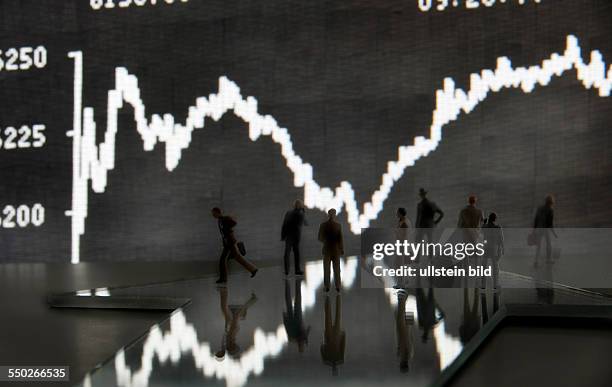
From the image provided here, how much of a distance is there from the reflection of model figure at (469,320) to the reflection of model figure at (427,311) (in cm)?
21

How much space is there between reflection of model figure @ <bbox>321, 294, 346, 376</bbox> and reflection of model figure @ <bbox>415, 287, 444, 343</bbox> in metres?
0.59

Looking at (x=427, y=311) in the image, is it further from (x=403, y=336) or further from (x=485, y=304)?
(x=403, y=336)

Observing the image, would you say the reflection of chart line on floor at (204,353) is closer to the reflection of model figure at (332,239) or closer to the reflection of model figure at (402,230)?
the reflection of model figure at (332,239)

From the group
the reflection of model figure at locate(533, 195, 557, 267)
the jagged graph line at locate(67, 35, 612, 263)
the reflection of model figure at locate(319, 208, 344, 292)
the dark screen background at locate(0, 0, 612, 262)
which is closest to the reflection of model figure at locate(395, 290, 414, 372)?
the reflection of model figure at locate(319, 208, 344, 292)

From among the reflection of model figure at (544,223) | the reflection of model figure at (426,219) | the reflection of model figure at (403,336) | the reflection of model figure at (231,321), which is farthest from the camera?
the reflection of model figure at (544,223)

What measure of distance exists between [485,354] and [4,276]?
822 cm

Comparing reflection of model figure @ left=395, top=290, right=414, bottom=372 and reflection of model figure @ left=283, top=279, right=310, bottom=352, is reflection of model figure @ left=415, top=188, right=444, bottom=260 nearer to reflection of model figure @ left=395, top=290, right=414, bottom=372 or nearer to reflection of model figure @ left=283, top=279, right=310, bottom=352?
reflection of model figure @ left=283, top=279, right=310, bottom=352

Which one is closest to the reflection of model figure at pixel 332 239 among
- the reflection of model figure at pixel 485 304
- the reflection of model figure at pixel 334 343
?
the reflection of model figure at pixel 334 343

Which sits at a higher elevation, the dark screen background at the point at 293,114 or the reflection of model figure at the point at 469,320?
the dark screen background at the point at 293,114

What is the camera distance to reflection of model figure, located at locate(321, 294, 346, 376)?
155 inches

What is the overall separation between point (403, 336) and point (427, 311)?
1.04 m

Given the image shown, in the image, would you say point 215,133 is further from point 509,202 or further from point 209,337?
point 209,337

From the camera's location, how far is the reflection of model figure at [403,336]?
3.93 m

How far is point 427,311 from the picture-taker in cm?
557
